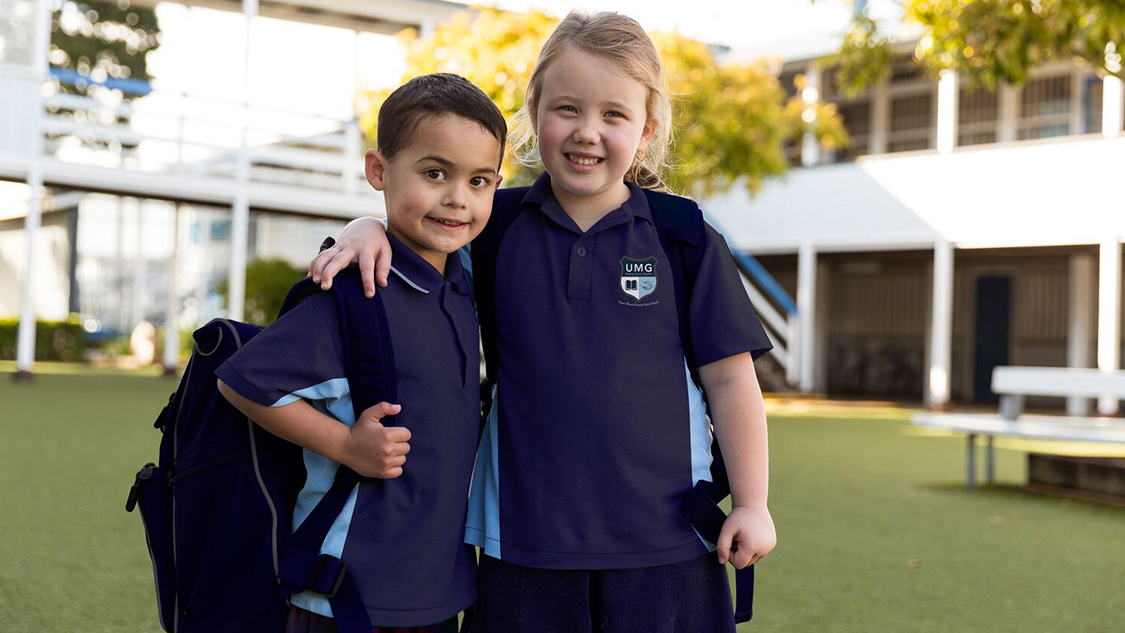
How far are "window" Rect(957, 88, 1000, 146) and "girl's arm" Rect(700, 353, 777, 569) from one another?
60.4 ft

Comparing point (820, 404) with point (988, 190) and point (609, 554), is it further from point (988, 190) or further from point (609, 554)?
point (609, 554)

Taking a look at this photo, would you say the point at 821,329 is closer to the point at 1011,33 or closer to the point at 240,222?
the point at 240,222

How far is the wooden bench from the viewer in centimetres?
708

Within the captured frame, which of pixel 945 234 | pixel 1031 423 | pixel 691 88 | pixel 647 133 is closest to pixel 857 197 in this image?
pixel 945 234

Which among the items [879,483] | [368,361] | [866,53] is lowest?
[879,483]

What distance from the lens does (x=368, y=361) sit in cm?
167

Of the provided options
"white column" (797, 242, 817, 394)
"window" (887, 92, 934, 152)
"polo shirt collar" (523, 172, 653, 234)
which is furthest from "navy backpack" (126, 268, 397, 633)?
"window" (887, 92, 934, 152)

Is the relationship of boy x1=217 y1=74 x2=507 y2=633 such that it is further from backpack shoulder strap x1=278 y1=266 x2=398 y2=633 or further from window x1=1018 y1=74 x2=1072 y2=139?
window x1=1018 y1=74 x2=1072 y2=139

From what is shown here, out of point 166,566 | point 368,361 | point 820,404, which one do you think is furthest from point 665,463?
point 820,404

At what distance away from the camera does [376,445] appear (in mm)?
1639

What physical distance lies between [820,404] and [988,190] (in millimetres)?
3761

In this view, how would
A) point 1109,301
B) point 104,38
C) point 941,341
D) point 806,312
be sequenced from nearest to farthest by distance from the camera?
1. point 1109,301
2. point 941,341
3. point 806,312
4. point 104,38

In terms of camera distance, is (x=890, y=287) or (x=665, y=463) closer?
(x=665, y=463)

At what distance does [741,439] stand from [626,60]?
2.13 feet
